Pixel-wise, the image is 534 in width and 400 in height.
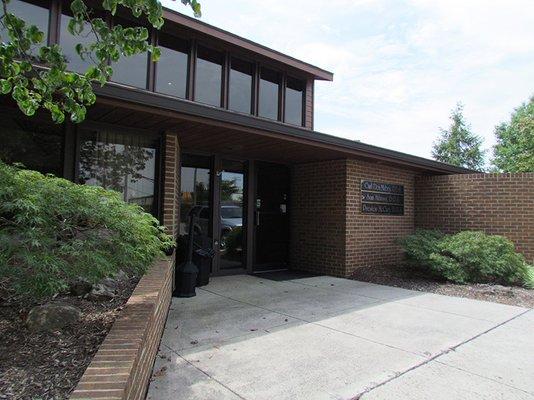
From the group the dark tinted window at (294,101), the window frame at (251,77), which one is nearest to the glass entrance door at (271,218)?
the window frame at (251,77)

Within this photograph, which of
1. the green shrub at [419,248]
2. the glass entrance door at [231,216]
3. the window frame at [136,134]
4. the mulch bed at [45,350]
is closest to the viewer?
the mulch bed at [45,350]

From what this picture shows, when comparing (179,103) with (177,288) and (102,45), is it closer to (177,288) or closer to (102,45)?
(102,45)

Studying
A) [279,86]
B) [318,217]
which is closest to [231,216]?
[318,217]

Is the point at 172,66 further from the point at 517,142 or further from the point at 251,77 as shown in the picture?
the point at 517,142

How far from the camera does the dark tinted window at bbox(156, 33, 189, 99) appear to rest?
791cm

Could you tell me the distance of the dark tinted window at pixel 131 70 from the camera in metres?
7.38

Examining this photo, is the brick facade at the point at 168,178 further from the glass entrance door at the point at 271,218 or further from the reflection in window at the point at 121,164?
the glass entrance door at the point at 271,218

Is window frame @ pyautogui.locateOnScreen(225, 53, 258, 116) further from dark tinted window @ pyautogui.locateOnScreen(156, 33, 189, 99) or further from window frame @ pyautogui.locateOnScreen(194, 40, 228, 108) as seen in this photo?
dark tinted window @ pyautogui.locateOnScreen(156, 33, 189, 99)

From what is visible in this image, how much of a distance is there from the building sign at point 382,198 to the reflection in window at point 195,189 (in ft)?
10.7

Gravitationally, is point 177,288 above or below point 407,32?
below

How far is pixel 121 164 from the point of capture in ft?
18.9

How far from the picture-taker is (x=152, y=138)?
5.93 metres

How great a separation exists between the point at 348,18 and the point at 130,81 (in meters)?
4.11

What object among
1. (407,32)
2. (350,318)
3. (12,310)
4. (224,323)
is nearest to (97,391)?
(12,310)
